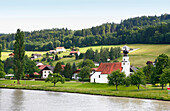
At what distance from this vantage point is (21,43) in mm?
87625

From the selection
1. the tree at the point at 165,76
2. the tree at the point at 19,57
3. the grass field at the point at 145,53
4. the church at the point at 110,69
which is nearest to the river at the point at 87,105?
the tree at the point at 165,76

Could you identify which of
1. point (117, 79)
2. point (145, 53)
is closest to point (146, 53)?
point (145, 53)

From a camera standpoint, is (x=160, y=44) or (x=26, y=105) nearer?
(x=26, y=105)

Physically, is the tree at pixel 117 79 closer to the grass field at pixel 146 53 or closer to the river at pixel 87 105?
the river at pixel 87 105

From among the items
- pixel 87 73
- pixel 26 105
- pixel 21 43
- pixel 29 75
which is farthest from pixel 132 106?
pixel 29 75

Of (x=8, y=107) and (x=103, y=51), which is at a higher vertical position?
(x=103, y=51)

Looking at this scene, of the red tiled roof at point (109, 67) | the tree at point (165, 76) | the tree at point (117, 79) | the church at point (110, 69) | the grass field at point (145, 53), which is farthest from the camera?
the grass field at point (145, 53)

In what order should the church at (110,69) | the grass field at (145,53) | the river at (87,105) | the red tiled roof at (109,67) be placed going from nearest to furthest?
the river at (87,105) < the church at (110,69) < the red tiled roof at (109,67) < the grass field at (145,53)

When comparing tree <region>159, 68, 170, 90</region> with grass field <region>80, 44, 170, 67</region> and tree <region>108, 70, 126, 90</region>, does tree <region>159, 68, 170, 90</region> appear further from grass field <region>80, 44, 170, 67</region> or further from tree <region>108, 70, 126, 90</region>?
grass field <region>80, 44, 170, 67</region>

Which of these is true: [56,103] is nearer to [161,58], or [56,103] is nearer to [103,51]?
[161,58]

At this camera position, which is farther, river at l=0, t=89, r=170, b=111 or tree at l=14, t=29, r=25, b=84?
tree at l=14, t=29, r=25, b=84

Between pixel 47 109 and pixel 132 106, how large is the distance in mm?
14132

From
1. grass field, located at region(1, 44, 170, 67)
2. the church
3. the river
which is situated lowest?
the river

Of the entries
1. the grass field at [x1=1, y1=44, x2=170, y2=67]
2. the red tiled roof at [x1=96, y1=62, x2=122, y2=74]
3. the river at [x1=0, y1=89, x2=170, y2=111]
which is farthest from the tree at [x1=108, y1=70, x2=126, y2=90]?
the grass field at [x1=1, y1=44, x2=170, y2=67]
